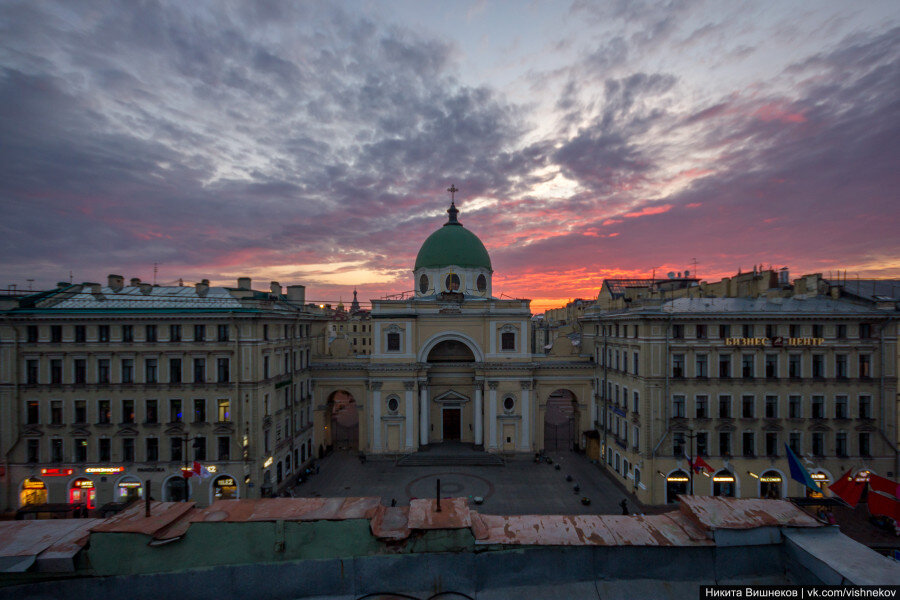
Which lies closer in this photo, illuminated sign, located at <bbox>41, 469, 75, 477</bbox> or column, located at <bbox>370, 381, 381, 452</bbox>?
illuminated sign, located at <bbox>41, 469, 75, 477</bbox>

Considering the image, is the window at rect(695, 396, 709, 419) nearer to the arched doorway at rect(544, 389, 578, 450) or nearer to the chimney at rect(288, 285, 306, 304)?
the arched doorway at rect(544, 389, 578, 450)

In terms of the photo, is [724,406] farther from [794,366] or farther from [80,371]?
[80,371]

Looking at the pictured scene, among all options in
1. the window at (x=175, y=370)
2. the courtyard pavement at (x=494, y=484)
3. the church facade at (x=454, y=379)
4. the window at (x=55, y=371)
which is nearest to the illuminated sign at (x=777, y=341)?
the courtyard pavement at (x=494, y=484)

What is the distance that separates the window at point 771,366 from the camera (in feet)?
114

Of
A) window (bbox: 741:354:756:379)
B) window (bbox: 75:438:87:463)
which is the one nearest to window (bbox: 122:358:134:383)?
window (bbox: 75:438:87:463)

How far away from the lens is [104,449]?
35375 millimetres

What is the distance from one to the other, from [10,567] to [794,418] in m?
43.8

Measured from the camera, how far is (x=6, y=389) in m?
34.9

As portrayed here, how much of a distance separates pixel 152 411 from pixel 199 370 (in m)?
4.82

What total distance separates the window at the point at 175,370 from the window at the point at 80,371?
6665 mm

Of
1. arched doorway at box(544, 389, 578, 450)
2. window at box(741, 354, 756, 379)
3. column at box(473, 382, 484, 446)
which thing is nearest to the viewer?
window at box(741, 354, 756, 379)

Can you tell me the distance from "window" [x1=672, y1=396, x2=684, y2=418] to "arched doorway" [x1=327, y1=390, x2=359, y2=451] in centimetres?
3201

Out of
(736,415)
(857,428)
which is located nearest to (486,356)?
(736,415)

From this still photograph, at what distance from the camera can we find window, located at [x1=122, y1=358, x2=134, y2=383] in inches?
1400
